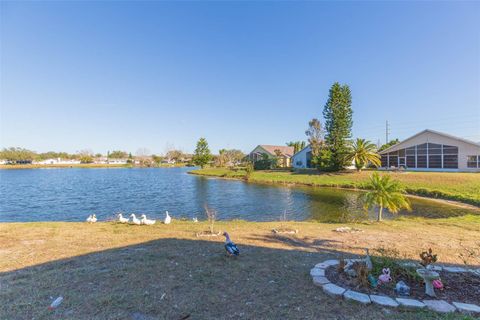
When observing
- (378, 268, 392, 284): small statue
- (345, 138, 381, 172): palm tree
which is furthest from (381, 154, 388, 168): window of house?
(378, 268, 392, 284): small statue

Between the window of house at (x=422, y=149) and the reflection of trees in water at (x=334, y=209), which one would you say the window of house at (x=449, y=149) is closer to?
the window of house at (x=422, y=149)

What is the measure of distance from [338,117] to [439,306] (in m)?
35.7

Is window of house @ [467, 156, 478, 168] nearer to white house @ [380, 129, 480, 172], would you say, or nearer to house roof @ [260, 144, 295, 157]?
white house @ [380, 129, 480, 172]

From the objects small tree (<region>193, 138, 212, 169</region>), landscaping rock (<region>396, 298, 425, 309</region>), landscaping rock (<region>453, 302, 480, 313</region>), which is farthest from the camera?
small tree (<region>193, 138, 212, 169</region>)

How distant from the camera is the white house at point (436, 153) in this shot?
2680cm

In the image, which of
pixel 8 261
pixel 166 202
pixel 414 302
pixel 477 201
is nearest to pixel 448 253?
pixel 414 302

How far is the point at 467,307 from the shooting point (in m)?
→ 3.15

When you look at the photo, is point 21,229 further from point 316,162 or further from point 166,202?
point 316,162

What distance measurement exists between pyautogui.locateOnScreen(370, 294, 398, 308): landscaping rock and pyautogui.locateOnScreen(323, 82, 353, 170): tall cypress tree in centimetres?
3305

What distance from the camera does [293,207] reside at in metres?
16.8

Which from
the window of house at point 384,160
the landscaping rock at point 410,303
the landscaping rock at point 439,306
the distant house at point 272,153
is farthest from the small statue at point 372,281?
the distant house at point 272,153

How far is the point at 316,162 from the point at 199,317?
1342 inches

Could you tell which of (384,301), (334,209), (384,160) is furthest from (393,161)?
(384,301)

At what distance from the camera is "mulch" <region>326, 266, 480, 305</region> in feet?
11.5
